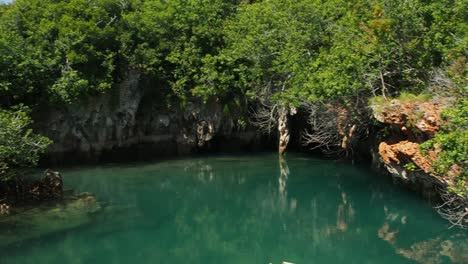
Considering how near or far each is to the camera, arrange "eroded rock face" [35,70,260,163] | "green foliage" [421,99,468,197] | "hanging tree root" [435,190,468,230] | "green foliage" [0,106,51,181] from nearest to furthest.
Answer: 1. "green foliage" [421,99,468,197]
2. "hanging tree root" [435,190,468,230]
3. "green foliage" [0,106,51,181]
4. "eroded rock face" [35,70,260,163]

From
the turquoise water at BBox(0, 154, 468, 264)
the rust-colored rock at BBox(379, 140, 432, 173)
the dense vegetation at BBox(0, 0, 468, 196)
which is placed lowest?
the turquoise water at BBox(0, 154, 468, 264)

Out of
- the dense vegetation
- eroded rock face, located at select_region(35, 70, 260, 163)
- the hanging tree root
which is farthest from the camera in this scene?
eroded rock face, located at select_region(35, 70, 260, 163)

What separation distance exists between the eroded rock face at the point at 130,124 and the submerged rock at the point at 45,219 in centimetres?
975

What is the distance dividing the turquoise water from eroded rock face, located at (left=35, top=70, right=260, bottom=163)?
2522mm

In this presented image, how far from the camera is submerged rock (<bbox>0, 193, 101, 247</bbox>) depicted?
17266mm

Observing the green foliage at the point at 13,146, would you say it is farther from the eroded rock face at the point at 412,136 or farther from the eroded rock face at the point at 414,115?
the eroded rock face at the point at 412,136

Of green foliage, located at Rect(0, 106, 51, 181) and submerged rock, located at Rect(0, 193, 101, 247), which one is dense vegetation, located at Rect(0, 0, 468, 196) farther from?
submerged rock, located at Rect(0, 193, 101, 247)

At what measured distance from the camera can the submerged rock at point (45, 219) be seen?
17266 mm

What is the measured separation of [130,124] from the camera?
107 feet

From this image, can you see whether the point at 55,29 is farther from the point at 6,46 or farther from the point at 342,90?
the point at 342,90

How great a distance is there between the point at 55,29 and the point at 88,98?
4378mm

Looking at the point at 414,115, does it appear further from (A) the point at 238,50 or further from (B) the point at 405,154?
(A) the point at 238,50

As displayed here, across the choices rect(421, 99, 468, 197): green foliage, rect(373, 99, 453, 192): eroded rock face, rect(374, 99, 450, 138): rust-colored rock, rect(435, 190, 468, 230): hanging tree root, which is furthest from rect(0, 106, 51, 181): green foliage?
rect(435, 190, 468, 230): hanging tree root

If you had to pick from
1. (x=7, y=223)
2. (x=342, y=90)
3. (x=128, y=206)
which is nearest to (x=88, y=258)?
(x=7, y=223)
